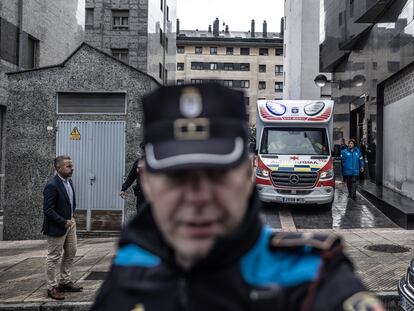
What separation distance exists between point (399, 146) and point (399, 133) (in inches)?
18.1

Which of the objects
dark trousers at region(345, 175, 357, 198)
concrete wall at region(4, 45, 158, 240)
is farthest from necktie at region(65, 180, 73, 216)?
dark trousers at region(345, 175, 357, 198)

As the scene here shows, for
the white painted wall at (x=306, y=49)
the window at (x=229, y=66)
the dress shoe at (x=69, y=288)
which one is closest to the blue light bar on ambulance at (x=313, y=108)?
the dress shoe at (x=69, y=288)

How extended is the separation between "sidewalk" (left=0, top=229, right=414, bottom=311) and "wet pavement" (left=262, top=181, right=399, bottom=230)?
2.62 ft

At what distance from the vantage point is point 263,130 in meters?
14.3

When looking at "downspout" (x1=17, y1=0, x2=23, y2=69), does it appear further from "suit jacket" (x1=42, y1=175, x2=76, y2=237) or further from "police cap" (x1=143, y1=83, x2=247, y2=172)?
"police cap" (x1=143, y1=83, x2=247, y2=172)

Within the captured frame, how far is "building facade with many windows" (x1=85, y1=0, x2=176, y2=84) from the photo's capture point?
33.3m

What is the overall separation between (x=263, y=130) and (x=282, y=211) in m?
2.49

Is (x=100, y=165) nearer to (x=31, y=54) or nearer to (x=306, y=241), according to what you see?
(x=306, y=241)

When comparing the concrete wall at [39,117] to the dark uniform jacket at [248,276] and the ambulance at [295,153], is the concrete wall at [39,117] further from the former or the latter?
→ the dark uniform jacket at [248,276]

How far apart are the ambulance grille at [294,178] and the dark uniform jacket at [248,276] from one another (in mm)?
12239

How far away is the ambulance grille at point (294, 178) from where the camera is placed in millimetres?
13469

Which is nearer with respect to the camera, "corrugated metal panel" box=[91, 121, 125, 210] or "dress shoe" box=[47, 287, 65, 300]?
"dress shoe" box=[47, 287, 65, 300]

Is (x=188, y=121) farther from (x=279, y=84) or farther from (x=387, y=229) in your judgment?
(x=279, y=84)

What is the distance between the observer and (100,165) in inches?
474
